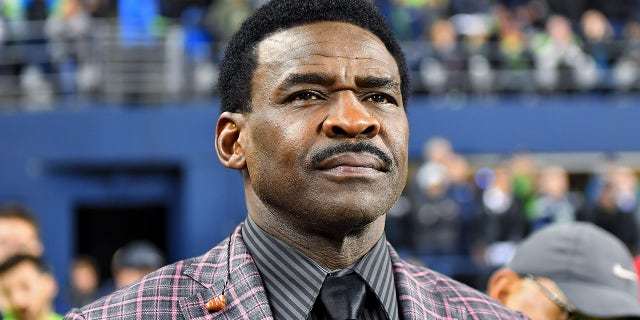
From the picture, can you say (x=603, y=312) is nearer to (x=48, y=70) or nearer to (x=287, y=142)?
(x=287, y=142)

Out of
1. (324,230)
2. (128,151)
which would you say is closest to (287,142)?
(324,230)

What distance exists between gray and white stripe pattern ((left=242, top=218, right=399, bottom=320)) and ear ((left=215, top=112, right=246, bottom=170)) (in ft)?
0.48

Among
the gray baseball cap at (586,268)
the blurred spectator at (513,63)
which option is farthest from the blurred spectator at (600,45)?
the gray baseball cap at (586,268)

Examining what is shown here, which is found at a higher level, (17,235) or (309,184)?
(309,184)

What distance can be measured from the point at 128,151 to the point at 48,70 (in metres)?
1.33

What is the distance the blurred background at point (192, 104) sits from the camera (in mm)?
12578

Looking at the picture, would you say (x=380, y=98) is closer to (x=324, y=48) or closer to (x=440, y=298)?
(x=324, y=48)

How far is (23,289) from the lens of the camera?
4.62m

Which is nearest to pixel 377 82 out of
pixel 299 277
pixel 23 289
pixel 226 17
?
pixel 299 277

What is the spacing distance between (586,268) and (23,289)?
248 centimetres

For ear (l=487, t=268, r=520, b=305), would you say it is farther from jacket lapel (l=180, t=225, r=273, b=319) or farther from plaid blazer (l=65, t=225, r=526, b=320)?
jacket lapel (l=180, t=225, r=273, b=319)

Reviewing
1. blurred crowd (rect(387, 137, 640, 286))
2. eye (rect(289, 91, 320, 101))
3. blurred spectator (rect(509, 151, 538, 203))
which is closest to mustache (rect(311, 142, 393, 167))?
eye (rect(289, 91, 320, 101))

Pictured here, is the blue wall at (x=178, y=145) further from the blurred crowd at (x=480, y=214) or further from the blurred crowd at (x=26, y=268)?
the blurred crowd at (x=26, y=268)

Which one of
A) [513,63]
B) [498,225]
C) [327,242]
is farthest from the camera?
[513,63]
